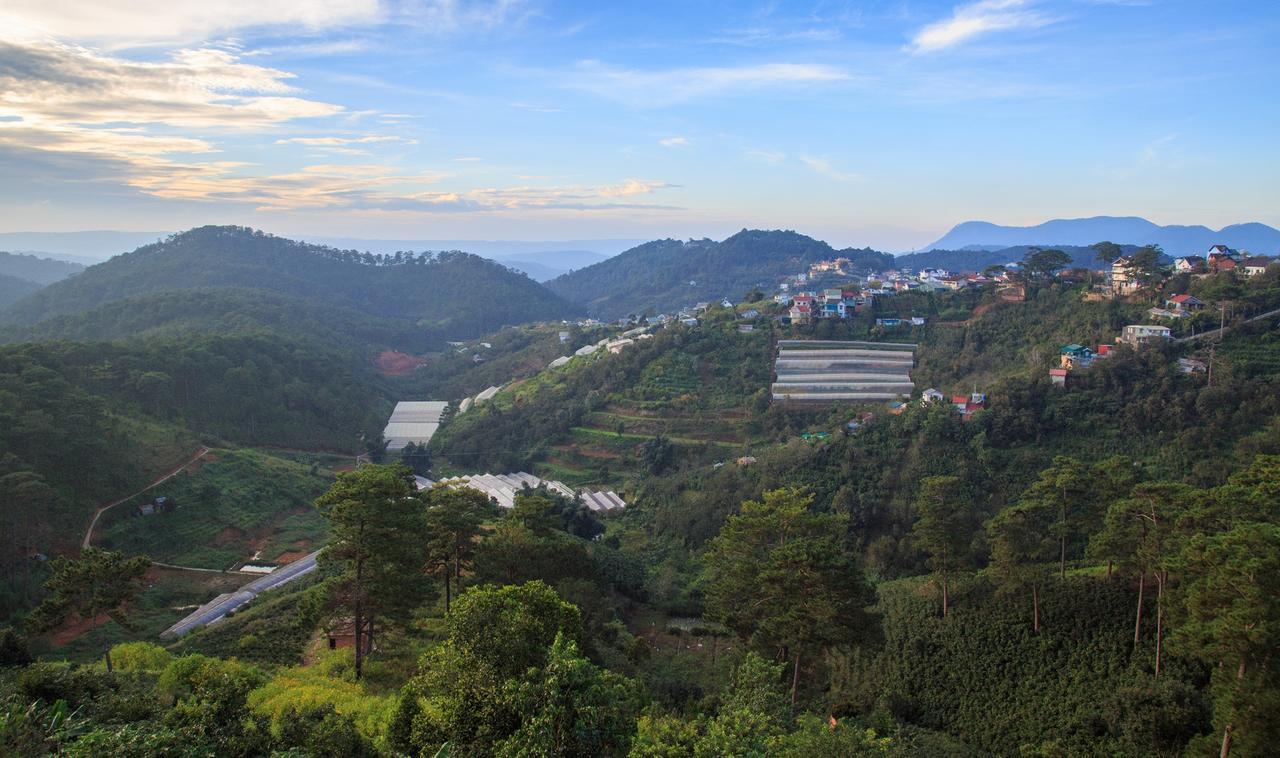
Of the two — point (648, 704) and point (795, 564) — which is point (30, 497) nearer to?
point (648, 704)

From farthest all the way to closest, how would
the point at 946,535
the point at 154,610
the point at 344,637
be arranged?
the point at 154,610 < the point at 946,535 < the point at 344,637

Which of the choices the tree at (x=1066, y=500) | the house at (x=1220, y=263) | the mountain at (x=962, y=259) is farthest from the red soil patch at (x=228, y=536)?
the mountain at (x=962, y=259)

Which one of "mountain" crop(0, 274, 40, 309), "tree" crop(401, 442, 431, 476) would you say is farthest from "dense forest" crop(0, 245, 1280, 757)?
"mountain" crop(0, 274, 40, 309)

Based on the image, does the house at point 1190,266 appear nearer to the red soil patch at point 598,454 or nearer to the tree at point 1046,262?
the tree at point 1046,262

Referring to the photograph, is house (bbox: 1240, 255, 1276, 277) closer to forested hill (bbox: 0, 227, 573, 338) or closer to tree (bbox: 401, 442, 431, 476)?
tree (bbox: 401, 442, 431, 476)

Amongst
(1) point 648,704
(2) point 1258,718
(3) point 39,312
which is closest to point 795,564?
(1) point 648,704

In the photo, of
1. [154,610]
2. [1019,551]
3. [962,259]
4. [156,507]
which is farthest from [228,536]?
[962,259]

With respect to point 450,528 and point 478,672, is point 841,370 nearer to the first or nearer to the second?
point 450,528
